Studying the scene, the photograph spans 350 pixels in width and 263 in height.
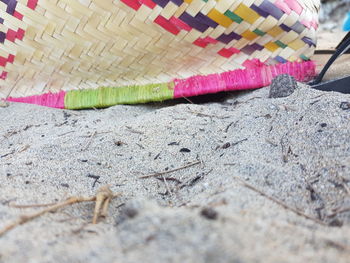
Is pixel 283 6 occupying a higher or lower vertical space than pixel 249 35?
higher

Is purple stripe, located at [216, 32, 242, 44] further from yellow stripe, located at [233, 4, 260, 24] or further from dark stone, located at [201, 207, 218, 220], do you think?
dark stone, located at [201, 207, 218, 220]

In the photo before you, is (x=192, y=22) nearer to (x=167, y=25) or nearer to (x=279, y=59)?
(x=167, y=25)

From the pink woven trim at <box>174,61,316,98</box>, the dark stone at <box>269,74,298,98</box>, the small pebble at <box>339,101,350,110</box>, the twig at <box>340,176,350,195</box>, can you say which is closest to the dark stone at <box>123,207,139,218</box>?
the twig at <box>340,176,350,195</box>

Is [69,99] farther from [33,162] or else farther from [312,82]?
[312,82]

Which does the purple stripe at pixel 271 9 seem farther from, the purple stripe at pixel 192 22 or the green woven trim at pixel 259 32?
the purple stripe at pixel 192 22

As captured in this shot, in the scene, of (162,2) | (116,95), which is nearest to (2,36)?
(116,95)

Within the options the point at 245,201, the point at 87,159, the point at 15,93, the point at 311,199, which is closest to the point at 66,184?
the point at 87,159
